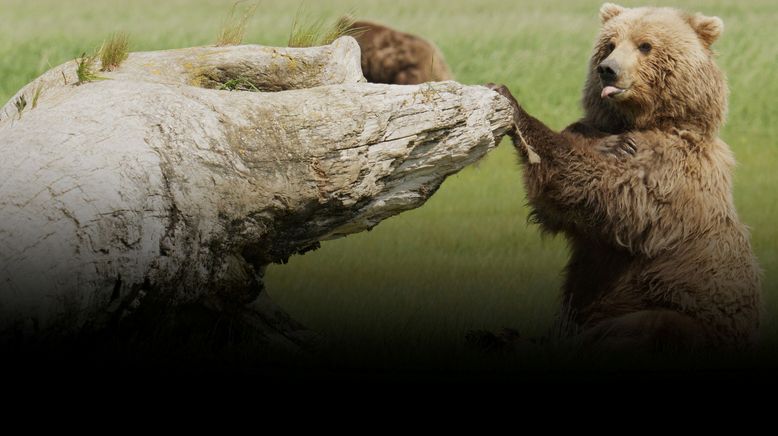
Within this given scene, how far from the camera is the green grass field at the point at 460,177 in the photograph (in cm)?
739

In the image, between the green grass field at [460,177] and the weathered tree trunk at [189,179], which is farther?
the green grass field at [460,177]

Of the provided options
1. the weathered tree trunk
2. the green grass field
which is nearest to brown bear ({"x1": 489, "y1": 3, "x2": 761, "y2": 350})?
the green grass field

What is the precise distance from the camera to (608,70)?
6770 mm

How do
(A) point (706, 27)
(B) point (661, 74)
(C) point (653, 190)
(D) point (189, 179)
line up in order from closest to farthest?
(D) point (189, 179) → (C) point (653, 190) → (B) point (661, 74) → (A) point (706, 27)

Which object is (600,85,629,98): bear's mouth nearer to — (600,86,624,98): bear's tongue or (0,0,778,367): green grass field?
(600,86,624,98): bear's tongue

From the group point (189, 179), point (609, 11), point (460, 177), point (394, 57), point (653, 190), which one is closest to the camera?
point (189, 179)

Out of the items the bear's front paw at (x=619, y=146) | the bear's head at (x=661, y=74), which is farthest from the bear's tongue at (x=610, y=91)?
the bear's front paw at (x=619, y=146)

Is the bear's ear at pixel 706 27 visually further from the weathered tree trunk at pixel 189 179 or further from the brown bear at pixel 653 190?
the weathered tree trunk at pixel 189 179

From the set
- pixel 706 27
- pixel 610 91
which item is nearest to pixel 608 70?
pixel 610 91

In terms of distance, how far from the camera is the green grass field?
24.2 feet

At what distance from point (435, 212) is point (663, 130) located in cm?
567

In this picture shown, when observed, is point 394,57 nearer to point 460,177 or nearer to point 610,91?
point 460,177

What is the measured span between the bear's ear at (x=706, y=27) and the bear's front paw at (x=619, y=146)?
753mm

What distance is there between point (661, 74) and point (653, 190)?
25.7 inches
